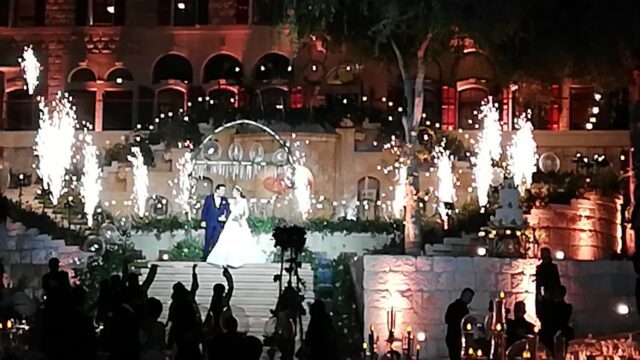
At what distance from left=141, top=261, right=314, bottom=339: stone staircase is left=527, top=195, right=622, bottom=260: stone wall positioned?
5.34 metres

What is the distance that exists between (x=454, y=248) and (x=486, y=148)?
10668 millimetres

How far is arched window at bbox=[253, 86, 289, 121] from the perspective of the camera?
32.1m

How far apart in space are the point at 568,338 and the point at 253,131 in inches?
673

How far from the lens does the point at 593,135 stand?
108 feet

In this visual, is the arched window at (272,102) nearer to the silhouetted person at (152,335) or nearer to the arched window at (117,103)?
the arched window at (117,103)

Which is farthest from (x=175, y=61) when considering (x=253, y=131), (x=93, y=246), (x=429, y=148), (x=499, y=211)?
(x=499, y=211)

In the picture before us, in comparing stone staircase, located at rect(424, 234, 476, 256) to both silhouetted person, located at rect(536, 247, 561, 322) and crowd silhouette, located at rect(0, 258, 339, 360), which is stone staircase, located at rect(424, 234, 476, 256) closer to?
silhouetted person, located at rect(536, 247, 561, 322)

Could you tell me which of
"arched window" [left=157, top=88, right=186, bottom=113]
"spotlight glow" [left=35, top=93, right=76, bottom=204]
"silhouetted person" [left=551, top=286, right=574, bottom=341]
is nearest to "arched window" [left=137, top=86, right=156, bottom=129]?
"arched window" [left=157, top=88, right=186, bottom=113]

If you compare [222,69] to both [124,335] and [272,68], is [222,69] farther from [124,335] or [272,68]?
[124,335]

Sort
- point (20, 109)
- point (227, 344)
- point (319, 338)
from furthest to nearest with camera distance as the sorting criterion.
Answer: point (20, 109)
point (319, 338)
point (227, 344)

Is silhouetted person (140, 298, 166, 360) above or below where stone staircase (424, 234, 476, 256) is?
below

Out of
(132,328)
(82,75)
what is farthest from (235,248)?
(82,75)

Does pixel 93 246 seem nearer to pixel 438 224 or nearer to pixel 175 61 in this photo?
pixel 438 224

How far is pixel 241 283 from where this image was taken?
870 inches
